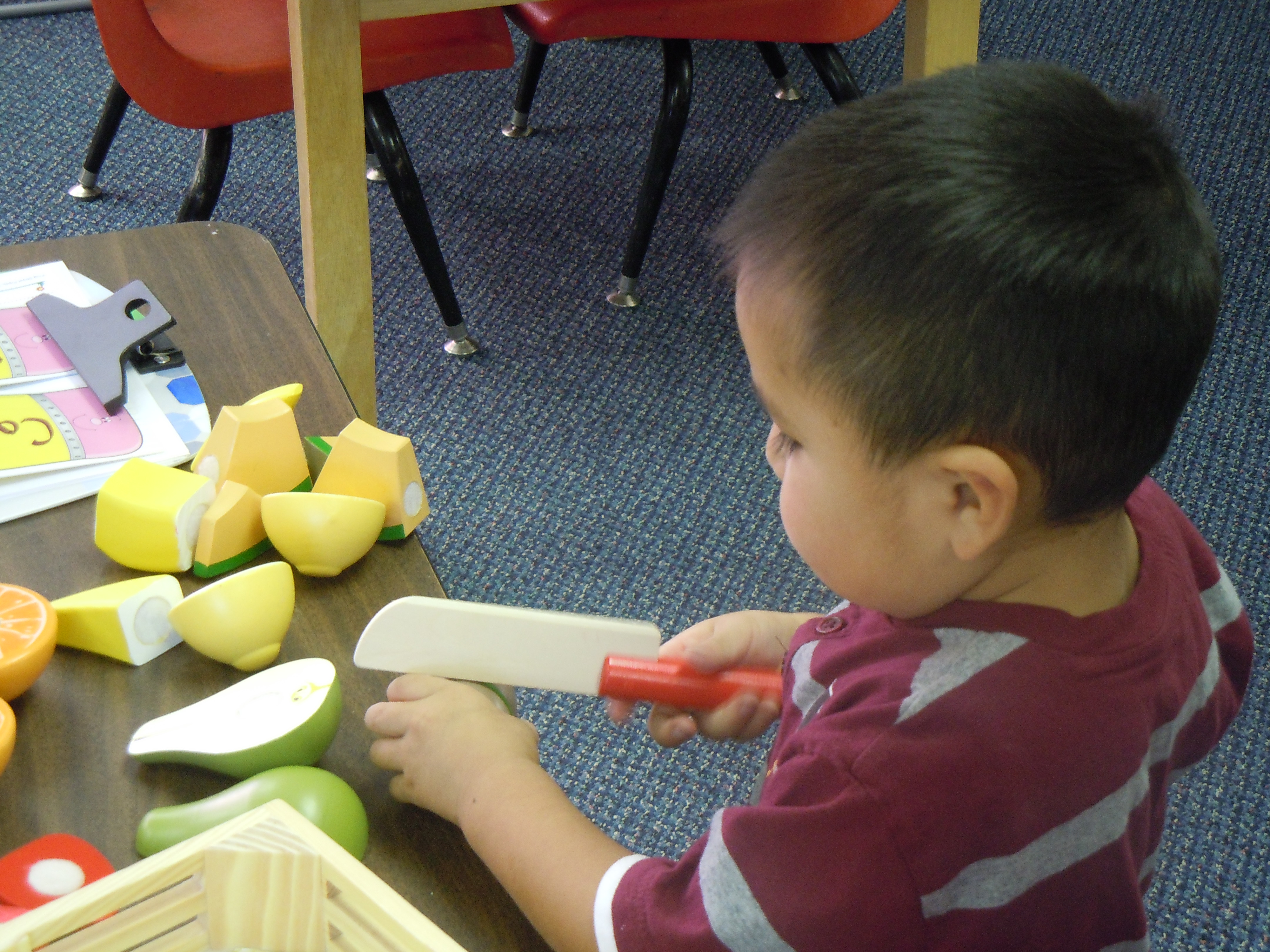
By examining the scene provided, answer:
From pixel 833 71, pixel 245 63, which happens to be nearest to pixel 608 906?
pixel 245 63

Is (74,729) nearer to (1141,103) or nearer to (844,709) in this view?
(844,709)

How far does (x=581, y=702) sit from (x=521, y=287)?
68cm

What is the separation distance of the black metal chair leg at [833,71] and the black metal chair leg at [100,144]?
0.87m

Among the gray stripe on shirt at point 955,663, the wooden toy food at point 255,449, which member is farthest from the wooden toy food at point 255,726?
the gray stripe on shirt at point 955,663

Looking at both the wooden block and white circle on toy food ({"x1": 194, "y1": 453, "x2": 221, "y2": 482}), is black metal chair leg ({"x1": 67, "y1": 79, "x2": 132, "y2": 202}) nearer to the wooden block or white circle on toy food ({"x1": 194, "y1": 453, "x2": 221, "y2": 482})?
white circle on toy food ({"x1": 194, "y1": 453, "x2": 221, "y2": 482})

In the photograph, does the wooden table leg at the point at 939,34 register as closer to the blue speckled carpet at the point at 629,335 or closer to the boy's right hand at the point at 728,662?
the blue speckled carpet at the point at 629,335

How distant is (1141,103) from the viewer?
482 mm

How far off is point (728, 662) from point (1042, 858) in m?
0.22

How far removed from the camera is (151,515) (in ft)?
1.88

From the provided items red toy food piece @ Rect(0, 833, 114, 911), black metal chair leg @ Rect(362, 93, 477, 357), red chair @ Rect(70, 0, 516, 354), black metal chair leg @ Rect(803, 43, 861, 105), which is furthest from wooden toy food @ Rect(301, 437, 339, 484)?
black metal chair leg @ Rect(803, 43, 861, 105)

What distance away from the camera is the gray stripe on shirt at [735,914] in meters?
0.47

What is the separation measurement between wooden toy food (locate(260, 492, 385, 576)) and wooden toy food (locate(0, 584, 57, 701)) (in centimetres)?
10

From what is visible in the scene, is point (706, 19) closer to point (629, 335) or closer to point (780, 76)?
point (629, 335)

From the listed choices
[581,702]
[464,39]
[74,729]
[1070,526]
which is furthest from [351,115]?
[1070,526]
